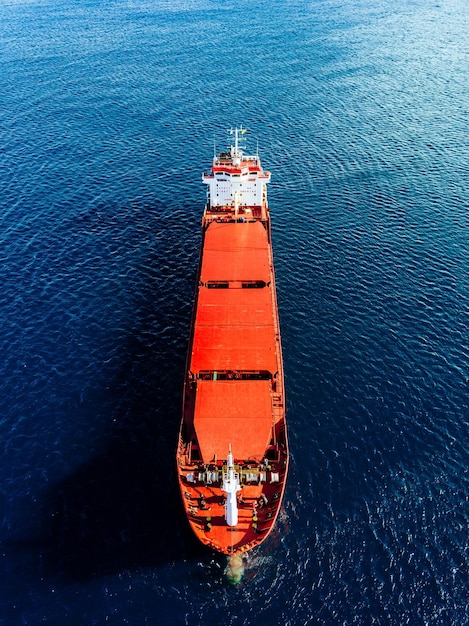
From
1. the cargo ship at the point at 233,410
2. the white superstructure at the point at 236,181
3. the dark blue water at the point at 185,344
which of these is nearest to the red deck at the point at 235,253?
the cargo ship at the point at 233,410

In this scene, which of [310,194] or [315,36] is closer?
[310,194]

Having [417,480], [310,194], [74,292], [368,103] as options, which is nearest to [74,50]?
[368,103]

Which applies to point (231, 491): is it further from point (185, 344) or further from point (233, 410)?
point (185, 344)

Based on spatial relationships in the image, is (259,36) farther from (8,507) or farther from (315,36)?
(8,507)

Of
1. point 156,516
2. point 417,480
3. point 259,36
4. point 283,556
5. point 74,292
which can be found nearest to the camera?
point 283,556

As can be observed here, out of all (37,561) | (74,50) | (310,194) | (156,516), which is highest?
(74,50)

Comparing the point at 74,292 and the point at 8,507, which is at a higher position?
the point at 74,292

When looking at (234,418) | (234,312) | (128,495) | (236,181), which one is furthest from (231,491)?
(236,181)
